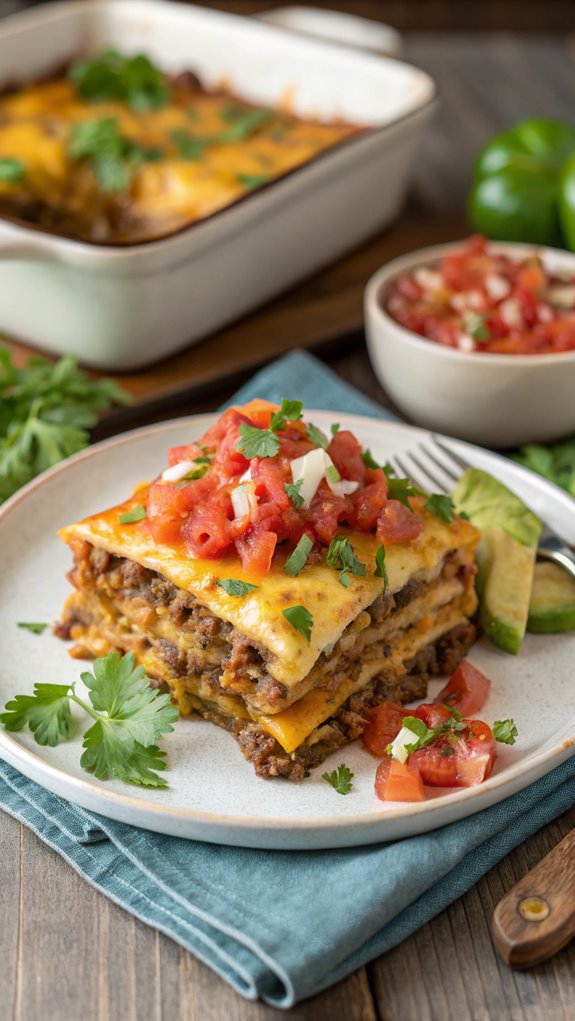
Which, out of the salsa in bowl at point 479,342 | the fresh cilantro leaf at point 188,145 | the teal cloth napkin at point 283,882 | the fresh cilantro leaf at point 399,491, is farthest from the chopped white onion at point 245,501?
the fresh cilantro leaf at point 188,145

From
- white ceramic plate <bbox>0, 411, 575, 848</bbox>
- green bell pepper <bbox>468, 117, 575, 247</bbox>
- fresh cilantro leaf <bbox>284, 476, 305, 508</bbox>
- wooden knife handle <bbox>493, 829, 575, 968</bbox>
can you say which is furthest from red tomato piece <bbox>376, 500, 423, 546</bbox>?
green bell pepper <bbox>468, 117, 575, 247</bbox>

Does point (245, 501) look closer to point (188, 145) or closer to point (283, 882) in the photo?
point (283, 882)

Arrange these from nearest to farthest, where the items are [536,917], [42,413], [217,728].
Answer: [536,917], [217,728], [42,413]

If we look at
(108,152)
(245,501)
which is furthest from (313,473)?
(108,152)

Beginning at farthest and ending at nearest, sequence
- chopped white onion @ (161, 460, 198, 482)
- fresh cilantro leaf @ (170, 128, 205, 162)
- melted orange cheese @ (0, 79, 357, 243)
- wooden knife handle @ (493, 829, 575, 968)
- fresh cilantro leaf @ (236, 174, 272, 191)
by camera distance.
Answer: fresh cilantro leaf @ (170, 128, 205, 162) → melted orange cheese @ (0, 79, 357, 243) → fresh cilantro leaf @ (236, 174, 272, 191) → chopped white onion @ (161, 460, 198, 482) → wooden knife handle @ (493, 829, 575, 968)

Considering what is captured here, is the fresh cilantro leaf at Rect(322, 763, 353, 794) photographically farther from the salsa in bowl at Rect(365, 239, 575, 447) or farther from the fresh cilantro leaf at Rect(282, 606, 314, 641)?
the salsa in bowl at Rect(365, 239, 575, 447)

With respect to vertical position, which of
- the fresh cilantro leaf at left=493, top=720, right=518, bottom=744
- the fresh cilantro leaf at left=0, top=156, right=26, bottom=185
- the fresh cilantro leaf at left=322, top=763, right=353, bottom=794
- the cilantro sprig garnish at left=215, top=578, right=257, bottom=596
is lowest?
the fresh cilantro leaf at left=0, top=156, right=26, bottom=185

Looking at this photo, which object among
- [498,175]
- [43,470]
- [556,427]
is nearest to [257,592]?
[43,470]
